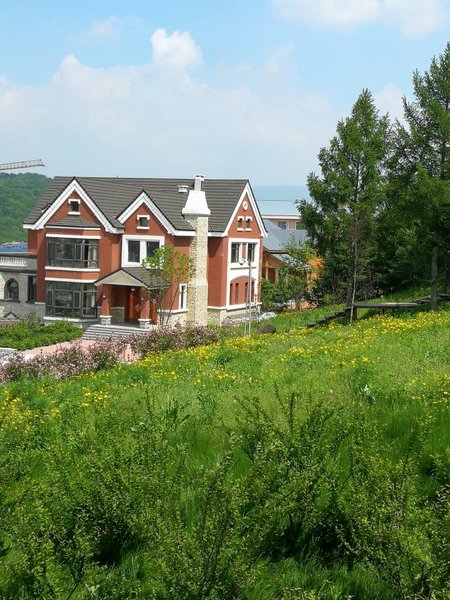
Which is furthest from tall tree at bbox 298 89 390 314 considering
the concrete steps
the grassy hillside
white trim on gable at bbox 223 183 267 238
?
the grassy hillside

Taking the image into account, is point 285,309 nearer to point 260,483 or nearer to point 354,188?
point 354,188

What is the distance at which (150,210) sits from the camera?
3581 centimetres

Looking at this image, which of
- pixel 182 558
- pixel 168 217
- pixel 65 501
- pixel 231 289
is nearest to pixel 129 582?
pixel 182 558

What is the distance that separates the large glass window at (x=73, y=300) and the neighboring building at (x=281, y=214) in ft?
110

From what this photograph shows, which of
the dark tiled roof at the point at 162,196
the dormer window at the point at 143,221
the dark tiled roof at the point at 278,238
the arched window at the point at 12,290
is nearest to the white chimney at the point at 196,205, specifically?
the dark tiled roof at the point at 162,196

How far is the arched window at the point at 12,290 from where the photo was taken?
39.4 m

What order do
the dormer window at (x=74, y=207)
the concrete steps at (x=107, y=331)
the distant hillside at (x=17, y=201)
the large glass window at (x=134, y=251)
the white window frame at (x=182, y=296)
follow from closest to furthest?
the concrete steps at (x=107, y=331) < the white window frame at (x=182, y=296) < the dormer window at (x=74, y=207) < the large glass window at (x=134, y=251) < the distant hillside at (x=17, y=201)

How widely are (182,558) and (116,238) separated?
33.2m

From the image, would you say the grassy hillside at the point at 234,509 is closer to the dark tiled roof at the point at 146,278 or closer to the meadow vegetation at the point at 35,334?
the meadow vegetation at the point at 35,334

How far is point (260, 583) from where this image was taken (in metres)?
4.23

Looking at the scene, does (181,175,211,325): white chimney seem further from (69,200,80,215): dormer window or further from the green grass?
the green grass

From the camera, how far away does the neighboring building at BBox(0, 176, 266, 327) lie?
35.7 metres

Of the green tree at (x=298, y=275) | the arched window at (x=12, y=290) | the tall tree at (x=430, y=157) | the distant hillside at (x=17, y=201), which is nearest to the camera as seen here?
the tall tree at (x=430, y=157)

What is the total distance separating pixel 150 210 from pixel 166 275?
358 cm
